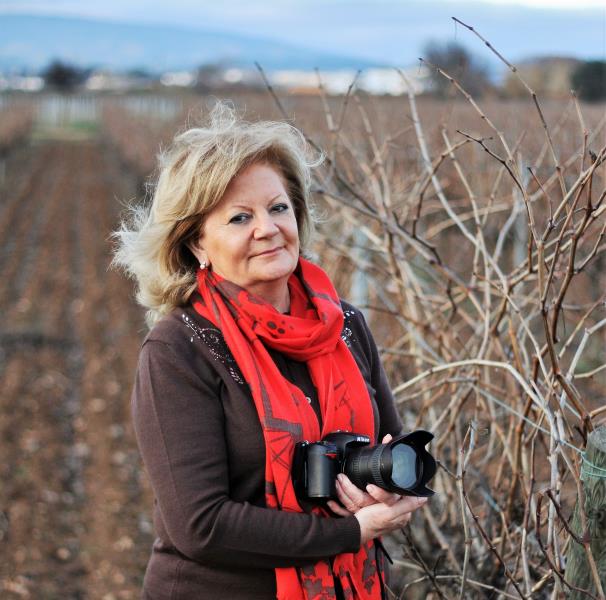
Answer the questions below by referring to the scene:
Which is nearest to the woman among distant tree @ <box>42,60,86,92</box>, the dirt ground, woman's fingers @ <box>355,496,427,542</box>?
woman's fingers @ <box>355,496,427,542</box>

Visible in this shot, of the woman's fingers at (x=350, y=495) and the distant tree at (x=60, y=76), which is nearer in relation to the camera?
the woman's fingers at (x=350, y=495)

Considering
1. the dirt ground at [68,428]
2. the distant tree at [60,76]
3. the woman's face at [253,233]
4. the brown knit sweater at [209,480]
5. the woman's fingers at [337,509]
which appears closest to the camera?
the brown knit sweater at [209,480]

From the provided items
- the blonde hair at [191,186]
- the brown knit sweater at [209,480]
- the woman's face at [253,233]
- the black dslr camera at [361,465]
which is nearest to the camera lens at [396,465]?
the black dslr camera at [361,465]

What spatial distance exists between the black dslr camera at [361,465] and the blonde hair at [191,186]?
0.50 metres

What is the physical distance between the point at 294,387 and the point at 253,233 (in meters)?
0.36

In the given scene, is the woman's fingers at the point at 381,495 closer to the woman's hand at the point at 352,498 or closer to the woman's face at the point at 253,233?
the woman's hand at the point at 352,498

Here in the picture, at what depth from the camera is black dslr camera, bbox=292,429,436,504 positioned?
77.9 inches

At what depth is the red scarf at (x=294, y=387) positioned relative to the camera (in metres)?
2.04

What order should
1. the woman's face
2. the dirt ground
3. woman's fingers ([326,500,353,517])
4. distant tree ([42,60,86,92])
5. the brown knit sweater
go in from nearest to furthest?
the brown knit sweater → woman's fingers ([326,500,353,517]) → the woman's face → the dirt ground → distant tree ([42,60,86,92])

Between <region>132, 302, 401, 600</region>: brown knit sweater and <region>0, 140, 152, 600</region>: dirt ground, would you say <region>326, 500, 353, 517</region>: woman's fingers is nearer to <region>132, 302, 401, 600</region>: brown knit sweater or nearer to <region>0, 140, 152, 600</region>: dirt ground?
<region>132, 302, 401, 600</region>: brown knit sweater

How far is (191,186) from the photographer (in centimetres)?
218

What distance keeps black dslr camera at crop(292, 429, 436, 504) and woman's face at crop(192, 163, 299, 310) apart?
1.34ft

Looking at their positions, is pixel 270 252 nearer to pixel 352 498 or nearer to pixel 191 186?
pixel 191 186

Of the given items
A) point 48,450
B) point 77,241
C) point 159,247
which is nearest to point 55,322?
point 48,450
